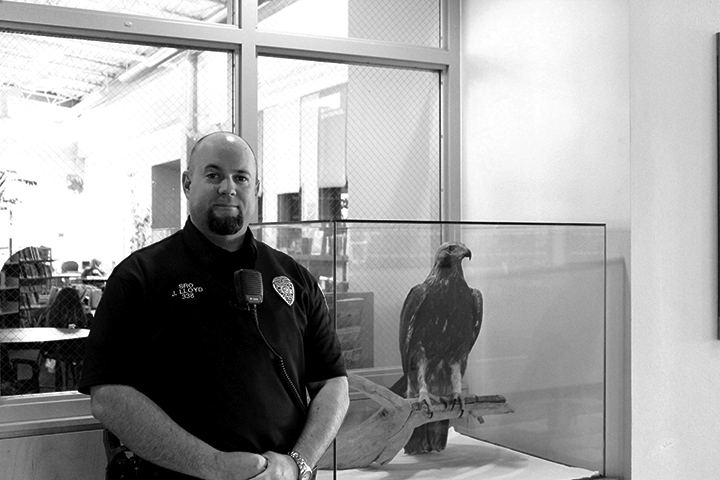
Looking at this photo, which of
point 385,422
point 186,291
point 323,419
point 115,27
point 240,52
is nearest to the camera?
point 186,291

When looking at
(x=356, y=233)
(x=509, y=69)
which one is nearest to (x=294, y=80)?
(x=509, y=69)

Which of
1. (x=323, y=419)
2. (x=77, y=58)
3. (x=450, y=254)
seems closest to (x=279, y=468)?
(x=323, y=419)

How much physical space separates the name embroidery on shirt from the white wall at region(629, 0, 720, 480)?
1.64 m

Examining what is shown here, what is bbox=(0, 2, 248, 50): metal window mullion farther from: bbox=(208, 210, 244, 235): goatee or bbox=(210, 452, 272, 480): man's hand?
bbox=(210, 452, 272, 480): man's hand

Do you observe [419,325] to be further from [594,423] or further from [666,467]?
[666,467]

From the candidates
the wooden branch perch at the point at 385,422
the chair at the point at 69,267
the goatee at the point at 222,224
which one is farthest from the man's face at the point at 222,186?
the chair at the point at 69,267

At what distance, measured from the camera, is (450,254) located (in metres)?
2.58

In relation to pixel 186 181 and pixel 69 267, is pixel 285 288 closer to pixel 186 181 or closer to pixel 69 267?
pixel 186 181

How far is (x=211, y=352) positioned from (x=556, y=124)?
5.95ft

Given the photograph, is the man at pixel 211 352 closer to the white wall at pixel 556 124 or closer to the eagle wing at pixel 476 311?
the eagle wing at pixel 476 311

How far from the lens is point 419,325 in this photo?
2598 mm

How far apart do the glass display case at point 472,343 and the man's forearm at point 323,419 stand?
385mm

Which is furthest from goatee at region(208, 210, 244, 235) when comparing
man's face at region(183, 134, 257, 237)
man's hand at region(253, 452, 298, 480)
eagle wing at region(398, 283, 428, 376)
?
eagle wing at region(398, 283, 428, 376)

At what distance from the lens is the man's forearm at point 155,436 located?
66.5 inches
